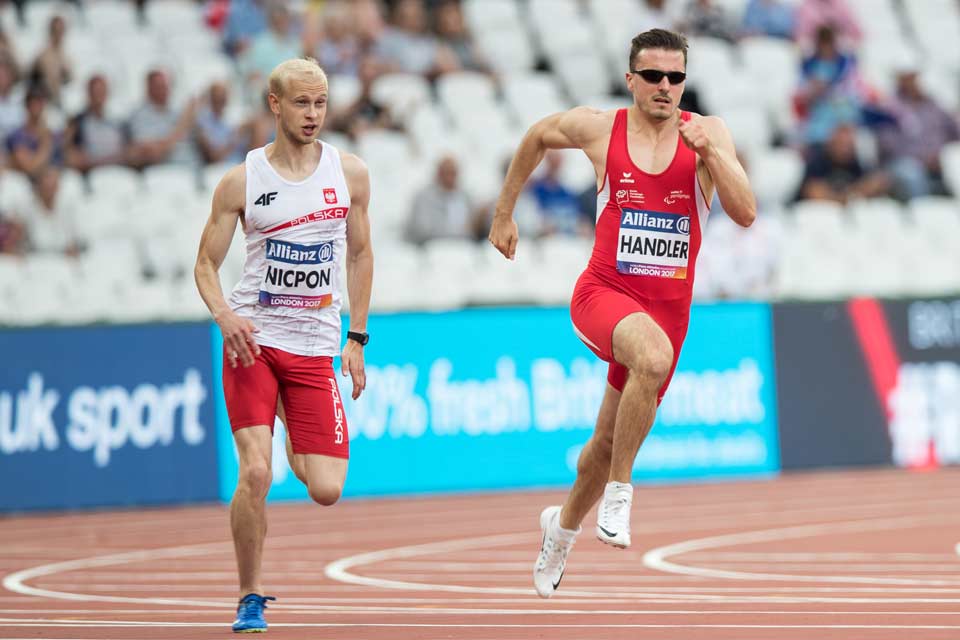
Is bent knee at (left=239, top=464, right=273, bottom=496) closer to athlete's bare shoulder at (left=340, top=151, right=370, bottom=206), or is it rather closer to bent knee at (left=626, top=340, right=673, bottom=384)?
athlete's bare shoulder at (left=340, top=151, right=370, bottom=206)

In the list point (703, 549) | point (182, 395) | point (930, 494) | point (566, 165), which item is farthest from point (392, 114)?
point (703, 549)

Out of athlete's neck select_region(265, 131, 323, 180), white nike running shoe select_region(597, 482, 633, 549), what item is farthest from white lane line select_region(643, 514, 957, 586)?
athlete's neck select_region(265, 131, 323, 180)

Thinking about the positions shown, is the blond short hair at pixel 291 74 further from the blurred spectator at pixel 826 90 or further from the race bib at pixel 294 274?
the blurred spectator at pixel 826 90

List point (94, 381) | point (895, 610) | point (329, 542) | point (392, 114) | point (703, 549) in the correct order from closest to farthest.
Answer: point (895, 610)
point (703, 549)
point (329, 542)
point (94, 381)
point (392, 114)

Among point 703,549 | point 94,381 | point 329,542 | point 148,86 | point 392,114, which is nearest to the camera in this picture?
point 703,549

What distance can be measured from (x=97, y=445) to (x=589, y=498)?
7371mm

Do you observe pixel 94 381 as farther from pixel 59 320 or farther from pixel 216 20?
pixel 216 20

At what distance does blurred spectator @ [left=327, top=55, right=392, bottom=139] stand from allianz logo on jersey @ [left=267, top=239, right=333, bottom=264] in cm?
975

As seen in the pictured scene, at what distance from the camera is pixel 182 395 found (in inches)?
622

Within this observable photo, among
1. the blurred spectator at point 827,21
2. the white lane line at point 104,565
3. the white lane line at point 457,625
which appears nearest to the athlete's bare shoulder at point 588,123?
the white lane line at point 457,625

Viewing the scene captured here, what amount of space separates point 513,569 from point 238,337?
3.56 meters

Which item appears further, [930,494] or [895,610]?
[930,494]

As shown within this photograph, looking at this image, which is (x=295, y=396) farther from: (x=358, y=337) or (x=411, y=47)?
(x=411, y=47)

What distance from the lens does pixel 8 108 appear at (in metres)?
17.2
